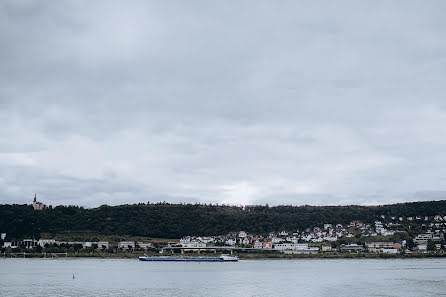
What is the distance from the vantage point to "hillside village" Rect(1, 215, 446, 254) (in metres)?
149

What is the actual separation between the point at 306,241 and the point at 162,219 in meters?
46.6

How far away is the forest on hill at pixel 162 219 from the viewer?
167 metres

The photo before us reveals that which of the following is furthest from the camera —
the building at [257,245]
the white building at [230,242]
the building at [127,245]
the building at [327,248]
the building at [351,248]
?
the white building at [230,242]

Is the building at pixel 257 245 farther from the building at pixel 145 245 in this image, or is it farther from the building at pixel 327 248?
the building at pixel 145 245

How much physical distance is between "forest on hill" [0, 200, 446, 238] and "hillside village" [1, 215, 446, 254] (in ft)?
15.1

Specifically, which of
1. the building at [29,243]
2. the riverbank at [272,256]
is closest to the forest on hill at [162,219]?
the building at [29,243]

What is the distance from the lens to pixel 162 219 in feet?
569

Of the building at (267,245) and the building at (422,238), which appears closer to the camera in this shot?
the building at (267,245)

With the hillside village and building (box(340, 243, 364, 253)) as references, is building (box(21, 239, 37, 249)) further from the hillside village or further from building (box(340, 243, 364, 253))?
building (box(340, 243, 364, 253))

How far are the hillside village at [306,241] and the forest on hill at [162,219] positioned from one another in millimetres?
4613

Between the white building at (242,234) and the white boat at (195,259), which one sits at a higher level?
the white building at (242,234)

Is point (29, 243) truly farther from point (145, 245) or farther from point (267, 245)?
point (267, 245)

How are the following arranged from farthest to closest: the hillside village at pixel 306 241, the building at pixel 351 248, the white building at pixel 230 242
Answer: the white building at pixel 230 242, the building at pixel 351 248, the hillside village at pixel 306 241

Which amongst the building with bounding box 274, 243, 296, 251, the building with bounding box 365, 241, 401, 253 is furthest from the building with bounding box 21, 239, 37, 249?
the building with bounding box 365, 241, 401, 253
